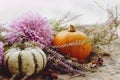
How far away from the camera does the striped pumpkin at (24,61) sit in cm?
112

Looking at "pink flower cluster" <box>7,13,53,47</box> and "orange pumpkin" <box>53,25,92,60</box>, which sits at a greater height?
"pink flower cluster" <box>7,13,53,47</box>

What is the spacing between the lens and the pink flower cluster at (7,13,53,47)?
1.28 m

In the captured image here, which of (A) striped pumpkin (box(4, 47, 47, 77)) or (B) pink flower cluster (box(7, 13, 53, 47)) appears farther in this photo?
(B) pink flower cluster (box(7, 13, 53, 47))

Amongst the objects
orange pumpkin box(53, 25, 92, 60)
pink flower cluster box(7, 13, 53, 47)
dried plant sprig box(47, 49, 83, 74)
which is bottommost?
dried plant sprig box(47, 49, 83, 74)

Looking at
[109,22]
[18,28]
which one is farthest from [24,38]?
[109,22]

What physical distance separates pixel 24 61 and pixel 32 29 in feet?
A: 0.65

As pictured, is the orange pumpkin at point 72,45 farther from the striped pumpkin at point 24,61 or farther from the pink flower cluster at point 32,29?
the striped pumpkin at point 24,61

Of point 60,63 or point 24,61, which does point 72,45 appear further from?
point 24,61

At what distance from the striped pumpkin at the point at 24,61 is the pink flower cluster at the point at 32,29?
0.13 metres

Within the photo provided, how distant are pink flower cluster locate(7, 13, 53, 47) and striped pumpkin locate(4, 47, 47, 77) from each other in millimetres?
130

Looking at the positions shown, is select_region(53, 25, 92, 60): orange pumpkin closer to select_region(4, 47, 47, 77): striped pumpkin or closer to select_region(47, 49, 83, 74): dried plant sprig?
select_region(47, 49, 83, 74): dried plant sprig

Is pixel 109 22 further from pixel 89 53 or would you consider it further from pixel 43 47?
pixel 43 47

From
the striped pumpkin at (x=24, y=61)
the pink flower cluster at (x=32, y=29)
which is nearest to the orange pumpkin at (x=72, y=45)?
the pink flower cluster at (x=32, y=29)

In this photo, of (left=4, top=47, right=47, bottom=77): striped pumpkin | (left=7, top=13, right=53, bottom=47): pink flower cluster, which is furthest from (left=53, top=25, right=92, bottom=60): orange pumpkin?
(left=4, top=47, right=47, bottom=77): striped pumpkin
